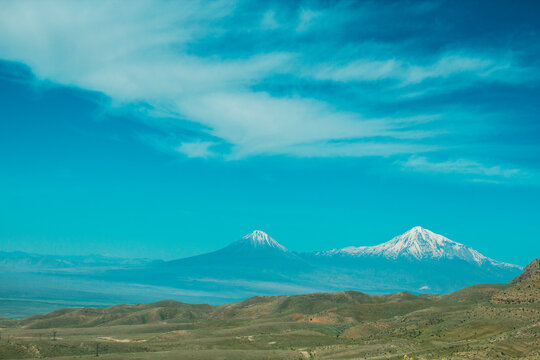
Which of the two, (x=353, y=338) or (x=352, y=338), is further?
(x=352, y=338)

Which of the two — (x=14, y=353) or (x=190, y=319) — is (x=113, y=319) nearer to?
(x=190, y=319)

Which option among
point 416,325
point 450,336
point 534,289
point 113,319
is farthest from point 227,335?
point 113,319

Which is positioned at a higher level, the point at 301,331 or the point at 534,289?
the point at 534,289

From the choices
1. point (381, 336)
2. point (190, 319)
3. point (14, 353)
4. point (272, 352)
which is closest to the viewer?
point (14, 353)

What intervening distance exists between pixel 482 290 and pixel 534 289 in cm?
5994

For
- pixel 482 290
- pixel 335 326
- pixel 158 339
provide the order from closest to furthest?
pixel 158 339 → pixel 335 326 → pixel 482 290

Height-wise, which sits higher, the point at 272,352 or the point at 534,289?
the point at 534,289

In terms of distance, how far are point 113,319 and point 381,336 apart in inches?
4648

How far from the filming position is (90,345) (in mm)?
98312

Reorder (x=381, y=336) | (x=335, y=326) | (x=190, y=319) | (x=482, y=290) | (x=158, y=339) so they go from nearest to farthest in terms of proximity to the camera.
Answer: (x=381, y=336)
(x=158, y=339)
(x=335, y=326)
(x=482, y=290)
(x=190, y=319)

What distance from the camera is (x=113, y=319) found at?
194 m

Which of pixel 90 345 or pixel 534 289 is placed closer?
pixel 90 345

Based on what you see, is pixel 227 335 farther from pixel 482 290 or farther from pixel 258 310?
pixel 482 290

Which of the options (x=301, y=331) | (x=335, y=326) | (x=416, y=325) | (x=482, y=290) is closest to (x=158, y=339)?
(x=301, y=331)
